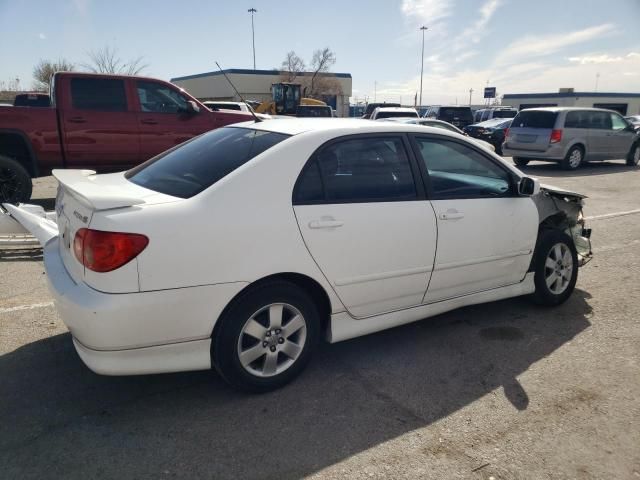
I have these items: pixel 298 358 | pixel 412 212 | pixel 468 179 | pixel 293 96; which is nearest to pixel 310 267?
pixel 298 358

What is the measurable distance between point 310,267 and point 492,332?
6.01ft

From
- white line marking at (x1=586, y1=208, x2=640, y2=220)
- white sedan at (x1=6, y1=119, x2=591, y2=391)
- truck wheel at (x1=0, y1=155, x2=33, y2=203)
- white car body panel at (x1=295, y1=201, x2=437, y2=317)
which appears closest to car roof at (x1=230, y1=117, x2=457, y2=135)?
white sedan at (x1=6, y1=119, x2=591, y2=391)

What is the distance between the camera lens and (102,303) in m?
2.46

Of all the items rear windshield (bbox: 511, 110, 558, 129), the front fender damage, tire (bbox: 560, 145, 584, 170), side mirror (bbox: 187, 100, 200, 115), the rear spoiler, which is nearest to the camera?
the rear spoiler

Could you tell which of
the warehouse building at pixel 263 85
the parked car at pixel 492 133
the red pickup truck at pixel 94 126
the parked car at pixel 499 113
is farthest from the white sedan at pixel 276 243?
the warehouse building at pixel 263 85

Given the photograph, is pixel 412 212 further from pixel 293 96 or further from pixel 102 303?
pixel 293 96

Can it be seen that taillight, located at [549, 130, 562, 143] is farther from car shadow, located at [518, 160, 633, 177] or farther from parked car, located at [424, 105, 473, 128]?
parked car, located at [424, 105, 473, 128]

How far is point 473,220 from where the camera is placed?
142 inches

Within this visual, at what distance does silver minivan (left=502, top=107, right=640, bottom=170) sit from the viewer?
13719 mm

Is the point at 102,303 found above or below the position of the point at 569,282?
above

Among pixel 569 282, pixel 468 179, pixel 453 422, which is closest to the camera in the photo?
pixel 453 422

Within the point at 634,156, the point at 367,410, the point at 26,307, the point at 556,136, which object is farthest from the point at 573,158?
the point at 26,307

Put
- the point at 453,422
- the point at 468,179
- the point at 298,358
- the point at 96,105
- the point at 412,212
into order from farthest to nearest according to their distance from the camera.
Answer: the point at 96,105 → the point at 468,179 → the point at 412,212 → the point at 298,358 → the point at 453,422

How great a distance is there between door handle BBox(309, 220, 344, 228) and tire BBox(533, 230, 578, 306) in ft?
6.71
